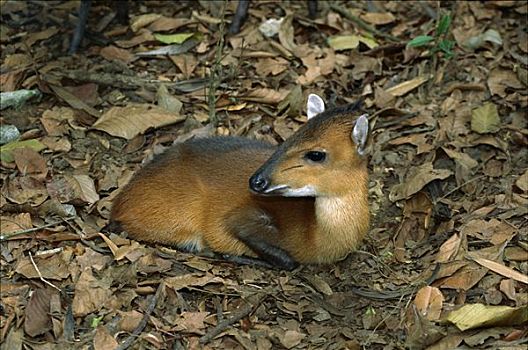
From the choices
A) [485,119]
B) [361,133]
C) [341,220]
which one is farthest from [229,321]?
[485,119]

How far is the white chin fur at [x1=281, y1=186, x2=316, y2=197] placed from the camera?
5711mm

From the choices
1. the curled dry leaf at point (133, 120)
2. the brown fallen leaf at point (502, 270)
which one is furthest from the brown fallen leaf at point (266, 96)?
the brown fallen leaf at point (502, 270)

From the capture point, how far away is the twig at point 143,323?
17.0 feet

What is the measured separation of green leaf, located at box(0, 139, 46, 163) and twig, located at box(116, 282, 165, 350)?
5.53ft

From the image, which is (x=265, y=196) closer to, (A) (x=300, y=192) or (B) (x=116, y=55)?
(A) (x=300, y=192)

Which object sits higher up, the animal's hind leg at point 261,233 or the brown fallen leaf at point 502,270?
the brown fallen leaf at point 502,270

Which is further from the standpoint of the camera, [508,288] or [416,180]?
[416,180]

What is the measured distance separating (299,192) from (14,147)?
221cm

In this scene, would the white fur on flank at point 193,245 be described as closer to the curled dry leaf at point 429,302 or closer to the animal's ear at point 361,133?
the animal's ear at point 361,133

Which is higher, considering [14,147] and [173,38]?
[173,38]

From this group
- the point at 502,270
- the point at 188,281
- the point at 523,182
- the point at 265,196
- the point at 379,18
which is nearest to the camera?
the point at 502,270

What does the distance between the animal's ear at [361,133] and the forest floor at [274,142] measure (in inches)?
4.0

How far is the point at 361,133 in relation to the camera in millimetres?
5684

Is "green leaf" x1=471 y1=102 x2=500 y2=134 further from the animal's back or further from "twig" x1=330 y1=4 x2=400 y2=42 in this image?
the animal's back
